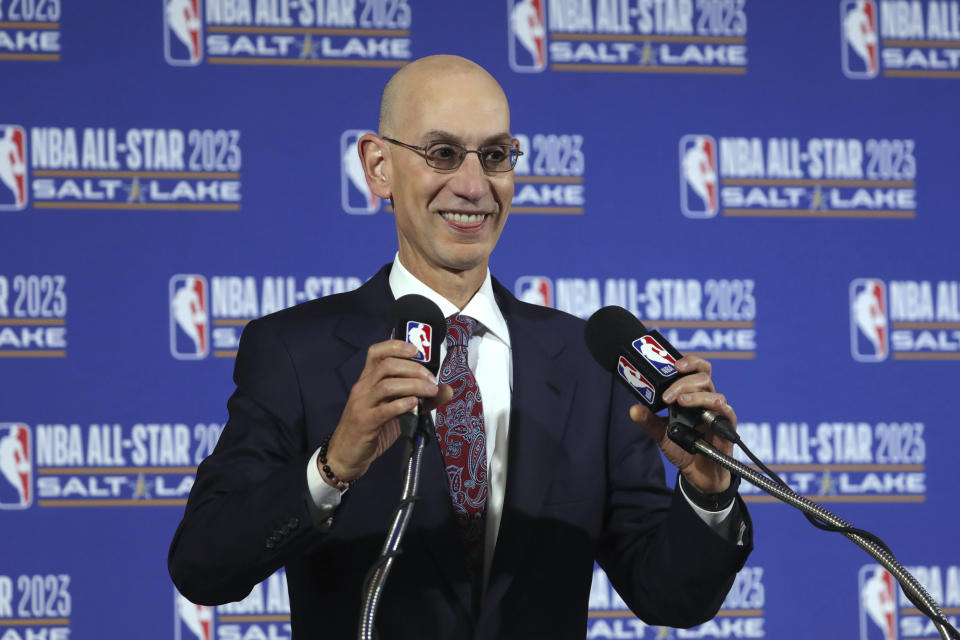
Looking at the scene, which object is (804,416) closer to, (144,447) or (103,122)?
(144,447)

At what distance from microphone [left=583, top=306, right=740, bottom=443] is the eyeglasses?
397mm

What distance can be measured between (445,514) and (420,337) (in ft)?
1.45

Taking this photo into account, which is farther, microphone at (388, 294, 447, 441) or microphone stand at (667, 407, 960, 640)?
microphone at (388, 294, 447, 441)

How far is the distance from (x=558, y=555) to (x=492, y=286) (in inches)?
19.5

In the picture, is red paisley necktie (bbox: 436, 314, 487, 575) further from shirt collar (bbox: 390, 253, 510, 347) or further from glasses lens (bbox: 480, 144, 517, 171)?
glasses lens (bbox: 480, 144, 517, 171)

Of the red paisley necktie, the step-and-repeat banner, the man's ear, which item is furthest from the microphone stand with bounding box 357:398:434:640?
the step-and-repeat banner

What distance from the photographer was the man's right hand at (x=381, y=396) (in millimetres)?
1305

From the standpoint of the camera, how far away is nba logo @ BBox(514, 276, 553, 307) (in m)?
3.56

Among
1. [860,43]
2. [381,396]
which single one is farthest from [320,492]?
[860,43]

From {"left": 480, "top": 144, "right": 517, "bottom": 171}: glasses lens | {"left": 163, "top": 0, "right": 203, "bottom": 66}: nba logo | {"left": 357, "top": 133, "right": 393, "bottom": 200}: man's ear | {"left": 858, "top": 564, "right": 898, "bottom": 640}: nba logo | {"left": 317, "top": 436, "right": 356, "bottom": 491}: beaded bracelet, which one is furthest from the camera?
{"left": 858, "top": 564, "right": 898, "bottom": 640}: nba logo

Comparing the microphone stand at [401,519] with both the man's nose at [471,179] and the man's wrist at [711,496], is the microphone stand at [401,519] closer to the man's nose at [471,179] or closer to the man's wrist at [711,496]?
the man's wrist at [711,496]

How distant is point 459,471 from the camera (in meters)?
1.76

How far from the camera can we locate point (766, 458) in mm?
3586

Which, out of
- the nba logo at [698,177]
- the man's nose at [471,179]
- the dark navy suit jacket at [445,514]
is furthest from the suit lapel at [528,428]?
the nba logo at [698,177]
